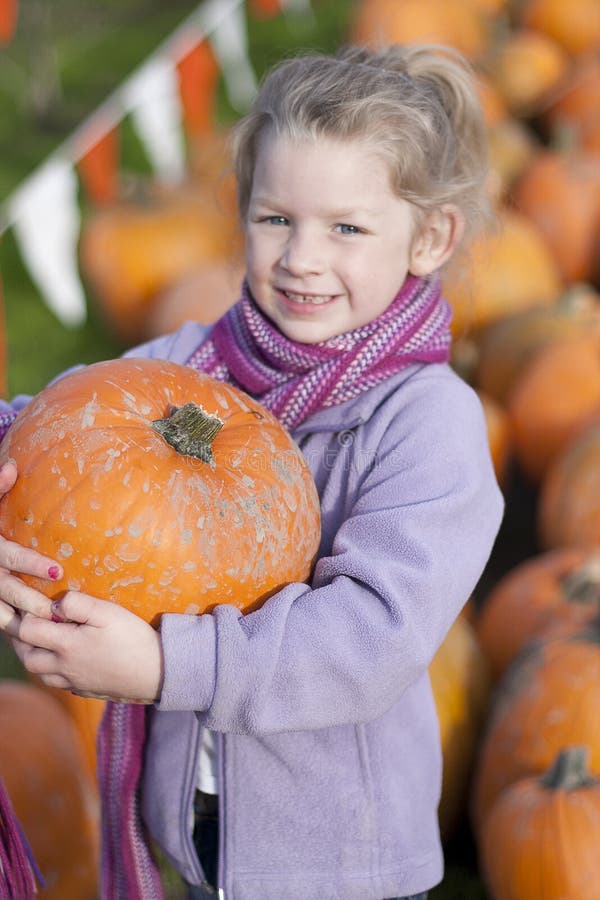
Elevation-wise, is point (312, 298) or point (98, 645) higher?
point (312, 298)

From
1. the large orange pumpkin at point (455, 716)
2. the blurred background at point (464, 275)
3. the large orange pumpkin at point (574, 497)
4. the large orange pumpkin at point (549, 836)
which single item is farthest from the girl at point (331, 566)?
the large orange pumpkin at point (574, 497)

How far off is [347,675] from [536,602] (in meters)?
1.88

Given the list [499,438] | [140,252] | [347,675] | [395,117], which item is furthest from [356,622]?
[140,252]

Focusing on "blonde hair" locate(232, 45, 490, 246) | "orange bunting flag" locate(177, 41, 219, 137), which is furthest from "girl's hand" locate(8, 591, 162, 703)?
"orange bunting flag" locate(177, 41, 219, 137)

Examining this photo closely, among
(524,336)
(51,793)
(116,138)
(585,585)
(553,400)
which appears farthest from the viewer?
(116,138)

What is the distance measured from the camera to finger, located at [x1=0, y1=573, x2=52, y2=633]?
6.12ft

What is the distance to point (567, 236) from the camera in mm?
6402

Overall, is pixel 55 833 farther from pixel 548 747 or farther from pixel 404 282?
pixel 404 282

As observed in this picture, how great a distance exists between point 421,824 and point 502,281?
12.3ft

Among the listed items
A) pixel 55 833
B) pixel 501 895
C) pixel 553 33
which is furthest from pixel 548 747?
pixel 553 33

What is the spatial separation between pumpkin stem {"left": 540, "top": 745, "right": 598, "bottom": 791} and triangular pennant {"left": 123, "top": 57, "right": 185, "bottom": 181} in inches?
206

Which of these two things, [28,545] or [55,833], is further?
[55,833]

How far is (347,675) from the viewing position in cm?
189

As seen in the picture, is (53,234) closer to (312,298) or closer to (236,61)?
(236,61)
